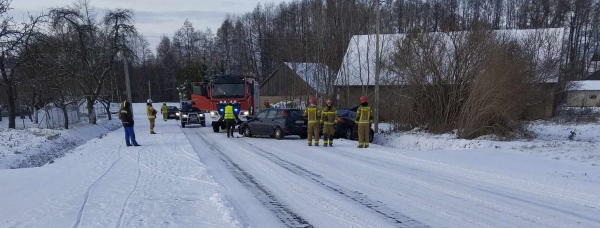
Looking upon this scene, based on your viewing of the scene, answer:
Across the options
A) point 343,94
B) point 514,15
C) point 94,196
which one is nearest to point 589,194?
point 94,196

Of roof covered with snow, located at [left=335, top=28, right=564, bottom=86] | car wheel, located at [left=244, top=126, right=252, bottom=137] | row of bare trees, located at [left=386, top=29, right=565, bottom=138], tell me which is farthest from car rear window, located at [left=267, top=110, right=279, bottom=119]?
roof covered with snow, located at [left=335, top=28, right=564, bottom=86]

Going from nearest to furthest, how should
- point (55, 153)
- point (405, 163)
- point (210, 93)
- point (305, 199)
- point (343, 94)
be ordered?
point (305, 199)
point (405, 163)
point (55, 153)
point (210, 93)
point (343, 94)

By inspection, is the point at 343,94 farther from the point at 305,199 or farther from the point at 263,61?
the point at 263,61

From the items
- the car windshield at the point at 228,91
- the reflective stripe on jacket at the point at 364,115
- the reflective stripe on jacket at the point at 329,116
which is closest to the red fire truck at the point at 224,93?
the car windshield at the point at 228,91

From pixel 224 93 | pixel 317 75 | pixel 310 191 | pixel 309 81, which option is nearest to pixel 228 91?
pixel 224 93

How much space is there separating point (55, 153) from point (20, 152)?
1.96 meters

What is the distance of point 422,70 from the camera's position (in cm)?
1970

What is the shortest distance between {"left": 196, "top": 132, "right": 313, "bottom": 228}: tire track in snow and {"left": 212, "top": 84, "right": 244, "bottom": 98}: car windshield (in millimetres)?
13165

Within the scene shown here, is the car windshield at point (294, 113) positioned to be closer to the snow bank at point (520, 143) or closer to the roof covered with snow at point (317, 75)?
the snow bank at point (520, 143)

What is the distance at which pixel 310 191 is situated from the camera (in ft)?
25.8

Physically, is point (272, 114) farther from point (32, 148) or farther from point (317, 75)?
point (317, 75)

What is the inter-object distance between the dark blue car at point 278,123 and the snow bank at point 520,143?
426 cm

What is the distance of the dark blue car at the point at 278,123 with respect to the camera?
18.8 metres

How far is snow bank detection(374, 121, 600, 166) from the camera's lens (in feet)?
38.0
